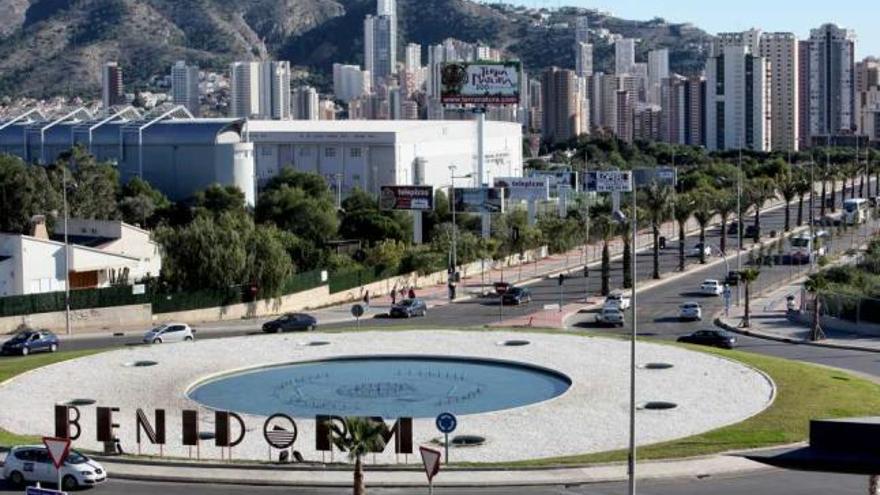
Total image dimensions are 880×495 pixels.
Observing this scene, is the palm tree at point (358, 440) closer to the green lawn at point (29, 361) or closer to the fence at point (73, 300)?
the green lawn at point (29, 361)

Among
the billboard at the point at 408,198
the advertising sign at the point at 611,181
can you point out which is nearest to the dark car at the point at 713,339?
the billboard at the point at 408,198

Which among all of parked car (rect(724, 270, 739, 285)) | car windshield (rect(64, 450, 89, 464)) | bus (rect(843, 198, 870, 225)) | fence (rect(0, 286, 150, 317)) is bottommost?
parked car (rect(724, 270, 739, 285))

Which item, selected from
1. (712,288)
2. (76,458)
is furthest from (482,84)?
(76,458)

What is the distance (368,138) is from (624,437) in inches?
3799

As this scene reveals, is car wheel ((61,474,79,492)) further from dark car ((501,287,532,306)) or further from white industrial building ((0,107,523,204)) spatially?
white industrial building ((0,107,523,204))

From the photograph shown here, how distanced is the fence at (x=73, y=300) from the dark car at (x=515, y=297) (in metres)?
18.0

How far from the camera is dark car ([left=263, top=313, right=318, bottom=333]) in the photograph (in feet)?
202

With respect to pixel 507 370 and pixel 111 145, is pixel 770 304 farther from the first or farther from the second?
pixel 111 145

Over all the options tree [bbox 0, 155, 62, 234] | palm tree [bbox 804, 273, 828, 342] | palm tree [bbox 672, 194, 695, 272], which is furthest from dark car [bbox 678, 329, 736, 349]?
tree [bbox 0, 155, 62, 234]

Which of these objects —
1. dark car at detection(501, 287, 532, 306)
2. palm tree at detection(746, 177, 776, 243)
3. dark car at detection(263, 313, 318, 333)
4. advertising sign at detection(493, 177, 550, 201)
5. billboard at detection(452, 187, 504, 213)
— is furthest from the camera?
palm tree at detection(746, 177, 776, 243)

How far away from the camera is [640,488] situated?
32.3 m

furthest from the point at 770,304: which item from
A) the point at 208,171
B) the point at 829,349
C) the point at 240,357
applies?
the point at 208,171

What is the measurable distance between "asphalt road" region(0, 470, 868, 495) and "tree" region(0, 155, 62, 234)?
59648 mm

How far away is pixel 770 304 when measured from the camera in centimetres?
7162
